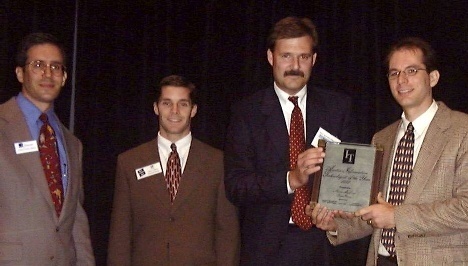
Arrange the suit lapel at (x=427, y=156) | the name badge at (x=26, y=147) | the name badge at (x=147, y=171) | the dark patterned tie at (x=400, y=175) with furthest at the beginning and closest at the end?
the name badge at (x=147, y=171) → the name badge at (x=26, y=147) → the dark patterned tie at (x=400, y=175) → the suit lapel at (x=427, y=156)

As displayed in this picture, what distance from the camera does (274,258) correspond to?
10.2 feet

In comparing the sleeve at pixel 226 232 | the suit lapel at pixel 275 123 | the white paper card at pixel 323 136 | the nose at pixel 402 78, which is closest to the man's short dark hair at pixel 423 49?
the nose at pixel 402 78

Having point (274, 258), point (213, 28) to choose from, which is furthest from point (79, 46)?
point (274, 258)

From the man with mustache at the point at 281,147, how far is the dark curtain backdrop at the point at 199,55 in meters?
1.39

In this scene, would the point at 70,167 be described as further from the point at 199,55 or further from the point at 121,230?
the point at 199,55

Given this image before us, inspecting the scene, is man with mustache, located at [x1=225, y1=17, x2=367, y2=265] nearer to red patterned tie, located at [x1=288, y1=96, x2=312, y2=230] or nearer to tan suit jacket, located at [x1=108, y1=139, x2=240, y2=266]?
red patterned tie, located at [x1=288, y1=96, x2=312, y2=230]

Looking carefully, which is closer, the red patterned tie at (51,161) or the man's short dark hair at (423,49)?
the man's short dark hair at (423,49)

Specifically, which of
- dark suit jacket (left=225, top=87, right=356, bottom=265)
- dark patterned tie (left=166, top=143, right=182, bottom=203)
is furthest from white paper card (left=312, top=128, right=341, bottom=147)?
dark patterned tie (left=166, top=143, right=182, bottom=203)

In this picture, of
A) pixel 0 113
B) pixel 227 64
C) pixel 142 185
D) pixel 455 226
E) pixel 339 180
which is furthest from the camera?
pixel 227 64

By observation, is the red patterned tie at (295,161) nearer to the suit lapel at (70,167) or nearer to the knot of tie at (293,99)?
the knot of tie at (293,99)

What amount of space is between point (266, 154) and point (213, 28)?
78.2 inches

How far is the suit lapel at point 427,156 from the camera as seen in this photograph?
2789 mm

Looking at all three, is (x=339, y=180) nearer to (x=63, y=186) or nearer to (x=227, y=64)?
(x=63, y=186)

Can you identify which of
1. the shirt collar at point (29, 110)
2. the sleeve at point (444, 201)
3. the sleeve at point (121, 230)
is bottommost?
the sleeve at point (121, 230)
